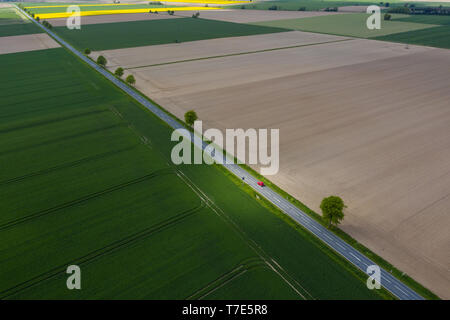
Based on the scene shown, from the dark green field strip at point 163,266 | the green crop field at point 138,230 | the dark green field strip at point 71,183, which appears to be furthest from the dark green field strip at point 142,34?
the dark green field strip at point 163,266

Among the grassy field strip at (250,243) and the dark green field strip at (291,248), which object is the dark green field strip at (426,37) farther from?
the grassy field strip at (250,243)

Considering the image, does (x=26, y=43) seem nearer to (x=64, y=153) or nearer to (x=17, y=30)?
(x=17, y=30)

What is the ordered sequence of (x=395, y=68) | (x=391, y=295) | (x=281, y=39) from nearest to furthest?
(x=391, y=295)
(x=395, y=68)
(x=281, y=39)

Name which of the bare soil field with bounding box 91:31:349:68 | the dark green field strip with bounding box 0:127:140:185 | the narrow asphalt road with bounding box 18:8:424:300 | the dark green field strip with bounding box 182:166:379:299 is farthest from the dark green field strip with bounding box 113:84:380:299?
the bare soil field with bounding box 91:31:349:68

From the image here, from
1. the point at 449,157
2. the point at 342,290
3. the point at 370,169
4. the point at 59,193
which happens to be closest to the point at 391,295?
the point at 342,290

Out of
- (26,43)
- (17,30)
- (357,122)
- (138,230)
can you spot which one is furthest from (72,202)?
(17,30)

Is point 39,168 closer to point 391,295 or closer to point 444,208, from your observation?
point 391,295

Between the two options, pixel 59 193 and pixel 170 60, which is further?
pixel 170 60
